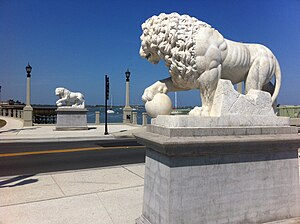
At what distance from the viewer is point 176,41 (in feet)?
10.7

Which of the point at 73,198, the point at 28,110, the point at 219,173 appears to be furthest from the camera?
the point at 28,110

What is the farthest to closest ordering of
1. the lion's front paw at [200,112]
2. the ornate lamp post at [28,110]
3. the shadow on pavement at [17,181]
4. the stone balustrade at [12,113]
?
the stone balustrade at [12,113] → the ornate lamp post at [28,110] → the shadow on pavement at [17,181] → the lion's front paw at [200,112]

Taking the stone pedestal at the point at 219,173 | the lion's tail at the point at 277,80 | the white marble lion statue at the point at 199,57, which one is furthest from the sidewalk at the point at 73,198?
the lion's tail at the point at 277,80

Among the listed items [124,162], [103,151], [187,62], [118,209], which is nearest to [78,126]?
[103,151]

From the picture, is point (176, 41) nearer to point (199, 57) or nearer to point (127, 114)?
point (199, 57)

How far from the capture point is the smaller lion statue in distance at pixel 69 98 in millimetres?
18250

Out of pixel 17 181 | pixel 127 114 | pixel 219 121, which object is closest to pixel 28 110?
pixel 127 114

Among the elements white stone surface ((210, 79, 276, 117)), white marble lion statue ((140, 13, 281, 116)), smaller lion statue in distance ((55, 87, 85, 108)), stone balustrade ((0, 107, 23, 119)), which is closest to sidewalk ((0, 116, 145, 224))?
white marble lion statue ((140, 13, 281, 116))

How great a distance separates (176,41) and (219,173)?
1808 mm

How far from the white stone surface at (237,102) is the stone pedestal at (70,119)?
16195 millimetres

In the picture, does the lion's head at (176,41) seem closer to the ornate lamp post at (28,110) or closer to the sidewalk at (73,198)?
the sidewalk at (73,198)

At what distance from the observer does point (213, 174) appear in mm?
2957

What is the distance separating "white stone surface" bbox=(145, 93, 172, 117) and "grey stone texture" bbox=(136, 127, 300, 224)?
12.8 inches

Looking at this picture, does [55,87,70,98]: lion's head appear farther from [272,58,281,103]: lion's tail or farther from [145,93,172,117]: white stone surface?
[272,58,281,103]: lion's tail
